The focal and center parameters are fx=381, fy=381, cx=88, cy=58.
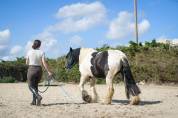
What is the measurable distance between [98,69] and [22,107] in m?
2.80

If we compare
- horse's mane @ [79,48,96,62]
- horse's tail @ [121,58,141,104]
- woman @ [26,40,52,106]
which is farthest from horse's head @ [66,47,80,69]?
horse's tail @ [121,58,141,104]

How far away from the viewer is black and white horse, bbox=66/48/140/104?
1218 centimetres

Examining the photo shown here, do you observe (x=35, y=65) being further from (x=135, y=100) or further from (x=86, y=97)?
(x=135, y=100)

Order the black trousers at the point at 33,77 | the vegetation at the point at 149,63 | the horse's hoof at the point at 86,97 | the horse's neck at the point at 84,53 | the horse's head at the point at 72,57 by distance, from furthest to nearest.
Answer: the vegetation at the point at 149,63 → the horse's head at the point at 72,57 → the horse's neck at the point at 84,53 → the horse's hoof at the point at 86,97 → the black trousers at the point at 33,77

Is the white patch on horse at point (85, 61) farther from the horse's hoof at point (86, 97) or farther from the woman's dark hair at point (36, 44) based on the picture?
the woman's dark hair at point (36, 44)

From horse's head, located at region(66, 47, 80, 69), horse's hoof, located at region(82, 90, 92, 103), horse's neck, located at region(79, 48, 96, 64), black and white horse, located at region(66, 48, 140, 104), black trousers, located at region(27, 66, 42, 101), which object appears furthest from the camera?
horse's head, located at region(66, 47, 80, 69)

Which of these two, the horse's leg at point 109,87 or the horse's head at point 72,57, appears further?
the horse's head at point 72,57

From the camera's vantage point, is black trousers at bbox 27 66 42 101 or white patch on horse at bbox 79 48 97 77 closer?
black trousers at bbox 27 66 42 101

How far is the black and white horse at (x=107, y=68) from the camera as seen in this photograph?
→ 1218cm

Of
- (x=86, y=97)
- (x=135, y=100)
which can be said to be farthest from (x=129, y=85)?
(x=86, y=97)

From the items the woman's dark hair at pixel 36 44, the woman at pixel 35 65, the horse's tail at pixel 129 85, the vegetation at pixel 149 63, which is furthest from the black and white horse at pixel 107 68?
the vegetation at pixel 149 63

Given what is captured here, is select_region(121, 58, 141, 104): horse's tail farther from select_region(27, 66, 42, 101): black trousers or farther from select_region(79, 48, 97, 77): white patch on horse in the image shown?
select_region(27, 66, 42, 101): black trousers

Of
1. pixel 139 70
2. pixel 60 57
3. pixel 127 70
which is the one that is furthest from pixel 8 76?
pixel 127 70

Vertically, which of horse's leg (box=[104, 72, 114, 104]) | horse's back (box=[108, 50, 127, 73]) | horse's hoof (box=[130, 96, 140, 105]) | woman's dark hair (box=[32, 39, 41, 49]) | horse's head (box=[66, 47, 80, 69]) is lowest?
horse's hoof (box=[130, 96, 140, 105])
